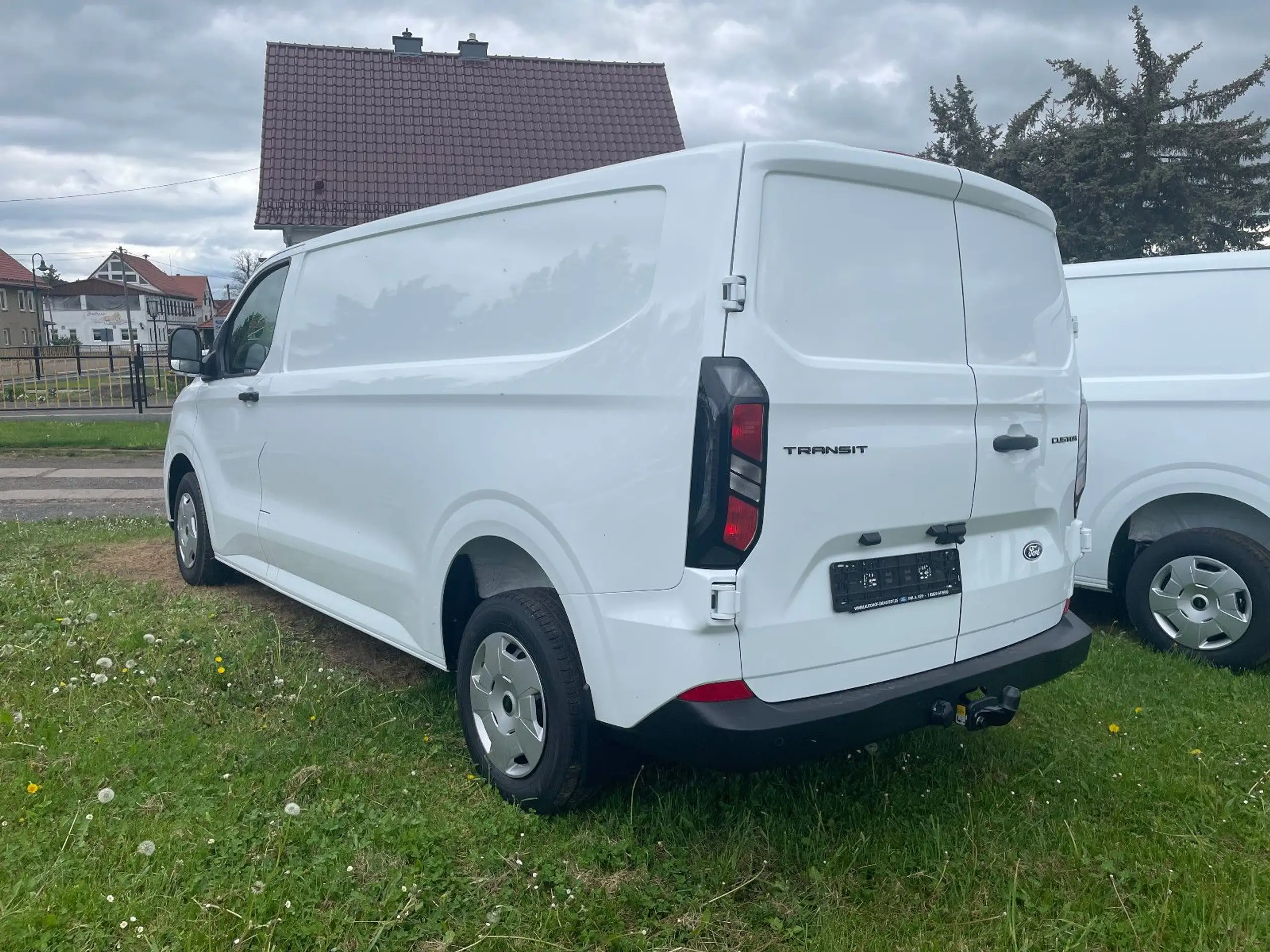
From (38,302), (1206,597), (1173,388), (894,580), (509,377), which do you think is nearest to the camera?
(894,580)

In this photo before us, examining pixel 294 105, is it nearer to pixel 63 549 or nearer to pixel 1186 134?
pixel 63 549

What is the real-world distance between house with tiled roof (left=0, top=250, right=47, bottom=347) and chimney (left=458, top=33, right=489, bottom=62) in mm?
54592

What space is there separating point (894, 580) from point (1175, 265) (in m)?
3.45

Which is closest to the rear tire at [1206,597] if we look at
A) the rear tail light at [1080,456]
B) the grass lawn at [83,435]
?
the rear tail light at [1080,456]

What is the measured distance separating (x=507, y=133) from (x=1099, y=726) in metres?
20.0

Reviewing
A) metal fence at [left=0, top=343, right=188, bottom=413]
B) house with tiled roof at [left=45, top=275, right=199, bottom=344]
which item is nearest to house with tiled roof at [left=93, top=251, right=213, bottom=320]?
house with tiled roof at [left=45, top=275, right=199, bottom=344]

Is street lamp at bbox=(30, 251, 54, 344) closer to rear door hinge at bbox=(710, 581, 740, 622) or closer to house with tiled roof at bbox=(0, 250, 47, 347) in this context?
house with tiled roof at bbox=(0, 250, 47, 347)

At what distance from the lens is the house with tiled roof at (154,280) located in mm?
95250

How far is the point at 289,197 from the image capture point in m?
19.2

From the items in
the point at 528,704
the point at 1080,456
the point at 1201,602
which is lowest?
the point at 1201,602

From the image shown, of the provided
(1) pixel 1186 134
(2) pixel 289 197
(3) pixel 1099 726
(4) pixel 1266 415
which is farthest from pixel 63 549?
(1) pixel 1186 134

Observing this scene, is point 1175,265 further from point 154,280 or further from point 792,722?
point 154,280

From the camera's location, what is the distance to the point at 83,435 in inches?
577

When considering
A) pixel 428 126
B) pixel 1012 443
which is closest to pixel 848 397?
pixel 1012 443
